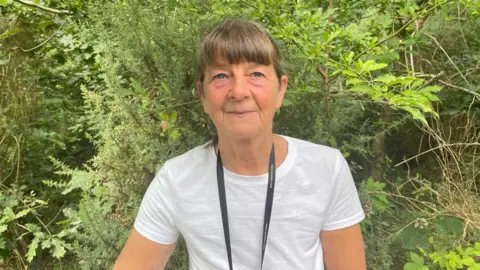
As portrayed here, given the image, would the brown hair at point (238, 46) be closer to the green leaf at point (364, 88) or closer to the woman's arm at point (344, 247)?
the green leaf at point (364, 88)

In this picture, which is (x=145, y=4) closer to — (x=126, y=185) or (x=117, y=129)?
(x=117, y=129)

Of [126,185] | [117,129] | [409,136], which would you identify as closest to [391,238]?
[409,136]

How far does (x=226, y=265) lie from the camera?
145cm

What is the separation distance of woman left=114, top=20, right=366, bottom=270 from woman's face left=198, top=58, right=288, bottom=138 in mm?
27

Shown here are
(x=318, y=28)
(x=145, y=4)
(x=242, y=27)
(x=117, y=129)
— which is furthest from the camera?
(x=145, y=4)

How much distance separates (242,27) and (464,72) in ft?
6.51

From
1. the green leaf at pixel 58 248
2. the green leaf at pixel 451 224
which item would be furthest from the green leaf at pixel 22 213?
the green leaf at pixel 451 224

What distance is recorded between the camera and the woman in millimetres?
1409

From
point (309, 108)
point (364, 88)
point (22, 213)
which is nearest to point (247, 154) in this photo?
point (364, 88)

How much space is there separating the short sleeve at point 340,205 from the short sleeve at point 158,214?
1.95ft

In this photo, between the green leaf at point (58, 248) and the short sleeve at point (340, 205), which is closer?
the short sleeve at point (340, 205)

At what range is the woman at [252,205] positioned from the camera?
141cm

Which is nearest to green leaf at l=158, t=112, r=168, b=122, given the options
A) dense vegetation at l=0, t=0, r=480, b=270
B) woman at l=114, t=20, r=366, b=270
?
dense vegetation at l=0, t=0, r=480, b=270

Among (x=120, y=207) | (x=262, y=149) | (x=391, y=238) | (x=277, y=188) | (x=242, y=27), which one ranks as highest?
(x=242, y=27)
